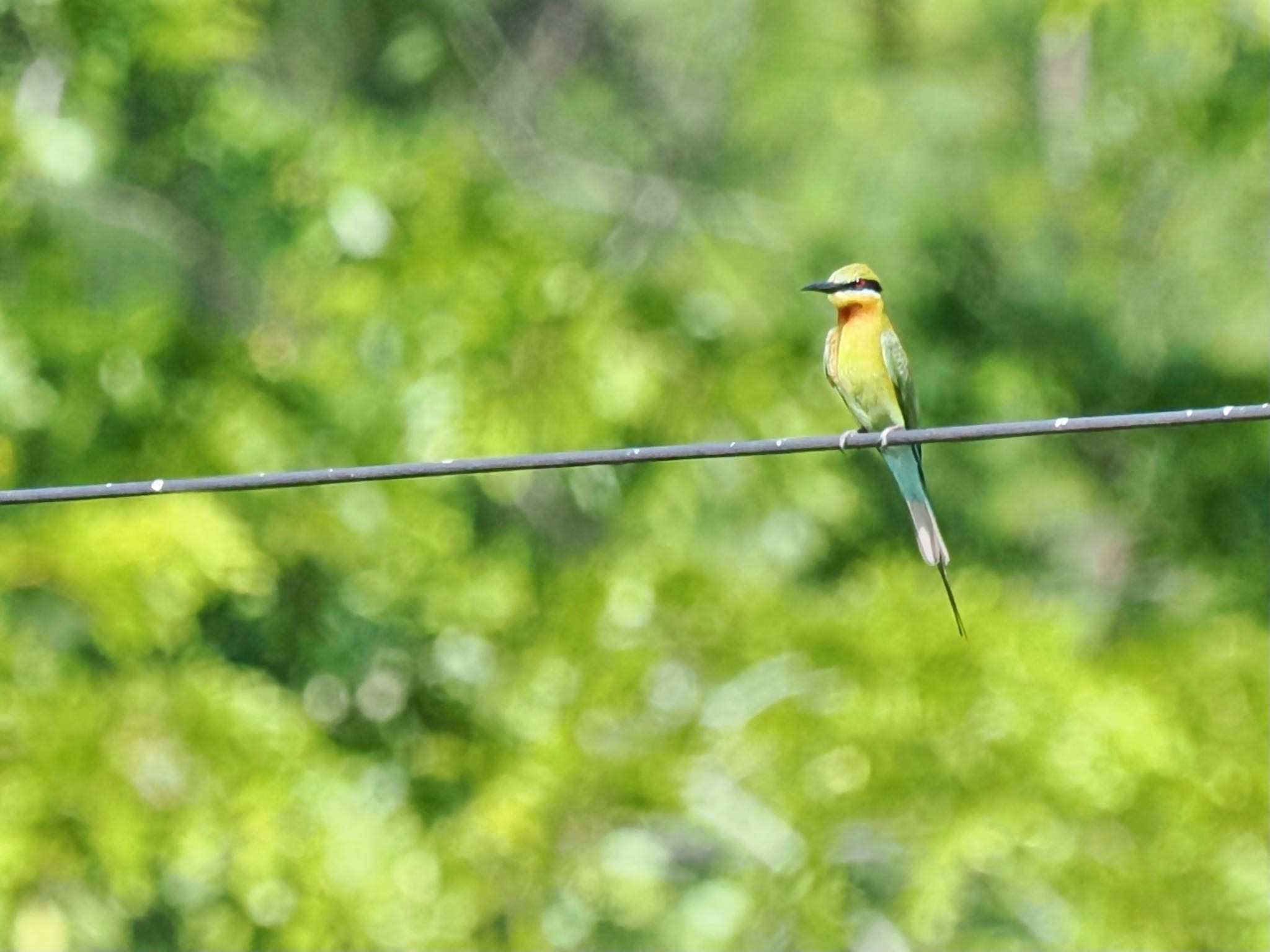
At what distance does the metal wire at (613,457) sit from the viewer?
2920 mm

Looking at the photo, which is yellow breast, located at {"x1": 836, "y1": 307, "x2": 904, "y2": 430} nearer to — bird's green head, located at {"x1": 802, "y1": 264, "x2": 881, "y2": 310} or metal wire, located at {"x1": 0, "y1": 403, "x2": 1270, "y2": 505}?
bird's green head, located at {"x1": 802, "y1": 264, "x2": 881, "y2": 310}

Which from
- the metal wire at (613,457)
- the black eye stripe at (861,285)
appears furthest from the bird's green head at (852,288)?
the metal wire at (613,457)

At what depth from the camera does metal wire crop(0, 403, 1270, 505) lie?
9.58ft

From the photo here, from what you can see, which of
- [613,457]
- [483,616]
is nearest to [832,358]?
[613,457]

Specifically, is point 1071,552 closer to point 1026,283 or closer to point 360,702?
point 1026,283

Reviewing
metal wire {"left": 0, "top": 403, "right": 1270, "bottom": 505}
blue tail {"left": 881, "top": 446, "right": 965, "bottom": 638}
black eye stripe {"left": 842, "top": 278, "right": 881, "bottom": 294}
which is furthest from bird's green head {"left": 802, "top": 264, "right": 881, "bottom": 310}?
metal wire {"left": 0, "top": 403, "right": 1270, "bottom": 505}

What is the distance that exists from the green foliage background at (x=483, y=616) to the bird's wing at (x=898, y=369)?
5.60 ft

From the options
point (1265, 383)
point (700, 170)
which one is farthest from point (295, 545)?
point (700, 170)

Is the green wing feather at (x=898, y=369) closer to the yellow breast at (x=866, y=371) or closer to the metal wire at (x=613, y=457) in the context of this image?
the yellow breast at (x=866, y=371)

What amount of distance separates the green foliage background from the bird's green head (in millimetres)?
1739

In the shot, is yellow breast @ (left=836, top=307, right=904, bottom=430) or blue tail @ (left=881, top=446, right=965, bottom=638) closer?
blue tail @ (left=881, top=446, right=965, bottom=638)

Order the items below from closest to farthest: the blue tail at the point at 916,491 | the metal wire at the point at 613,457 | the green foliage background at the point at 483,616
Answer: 1. the metal wire at the point at 613,457
2. the blue tail at the point at 916,491
3. the green foliage background at the point at 483,616

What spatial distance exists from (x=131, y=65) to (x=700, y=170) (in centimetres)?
483

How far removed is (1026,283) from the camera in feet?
32.6
